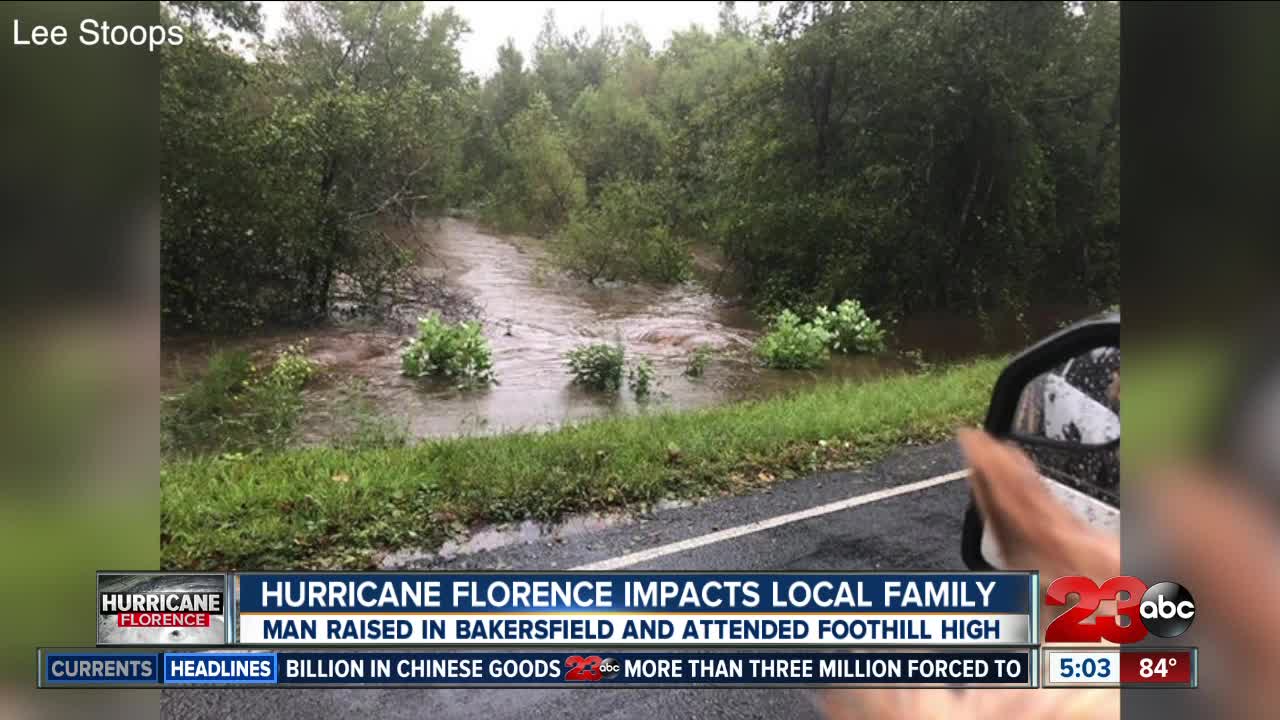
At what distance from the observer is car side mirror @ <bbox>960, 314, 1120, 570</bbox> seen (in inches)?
52.4

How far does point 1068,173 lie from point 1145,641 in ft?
3.35

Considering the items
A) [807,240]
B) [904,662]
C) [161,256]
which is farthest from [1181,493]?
[161,256]

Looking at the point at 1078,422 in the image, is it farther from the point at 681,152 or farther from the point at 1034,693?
the point at 681,152

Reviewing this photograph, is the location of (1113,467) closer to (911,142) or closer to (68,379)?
(911,142)

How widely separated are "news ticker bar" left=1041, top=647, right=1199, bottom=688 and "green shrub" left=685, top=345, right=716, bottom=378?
0.97 metres

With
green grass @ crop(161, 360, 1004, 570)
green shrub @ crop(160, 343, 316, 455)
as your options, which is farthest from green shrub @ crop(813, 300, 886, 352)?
green shrub @ crop(160, 343, 316, 455)

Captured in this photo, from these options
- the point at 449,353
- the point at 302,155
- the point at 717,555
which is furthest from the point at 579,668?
the point at 302,155

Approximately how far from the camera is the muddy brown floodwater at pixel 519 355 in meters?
1.65

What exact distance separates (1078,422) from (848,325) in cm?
55

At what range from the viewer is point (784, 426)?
5.73 ft

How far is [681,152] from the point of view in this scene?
1676 millimetres

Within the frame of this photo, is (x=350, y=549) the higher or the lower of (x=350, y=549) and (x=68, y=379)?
the lower

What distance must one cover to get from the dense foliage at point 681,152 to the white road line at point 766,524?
453 mm

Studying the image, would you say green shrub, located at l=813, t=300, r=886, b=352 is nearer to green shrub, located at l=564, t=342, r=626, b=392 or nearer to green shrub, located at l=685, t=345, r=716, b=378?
green shrub, located at l=685, t=345, r=716, b=378
